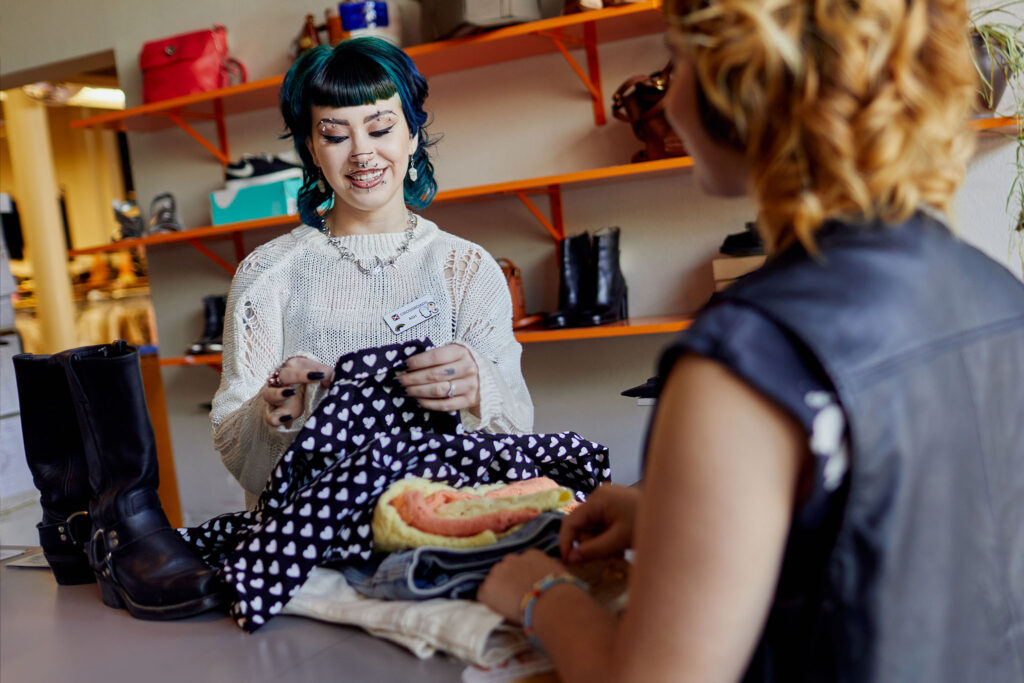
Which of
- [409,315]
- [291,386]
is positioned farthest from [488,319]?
[291,386]

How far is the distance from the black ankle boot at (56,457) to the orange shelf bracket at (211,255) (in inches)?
97.1

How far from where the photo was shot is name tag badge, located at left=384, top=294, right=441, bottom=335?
146 centimetres

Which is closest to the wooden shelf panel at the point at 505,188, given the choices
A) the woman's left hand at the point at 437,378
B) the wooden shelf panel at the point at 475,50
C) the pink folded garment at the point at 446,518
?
the wooden shelf panel at the point at 475,50

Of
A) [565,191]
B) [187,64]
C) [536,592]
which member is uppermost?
[187,64]

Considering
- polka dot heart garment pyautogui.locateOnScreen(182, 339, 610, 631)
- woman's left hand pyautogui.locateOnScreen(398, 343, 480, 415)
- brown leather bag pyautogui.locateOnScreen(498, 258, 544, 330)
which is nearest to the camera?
polka dot heart garment pyautogui.locateOnScreen(182, 339, 610, 631)

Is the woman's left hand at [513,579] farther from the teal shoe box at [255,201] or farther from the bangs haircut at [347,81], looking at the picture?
the teal shoe box at [255,201]

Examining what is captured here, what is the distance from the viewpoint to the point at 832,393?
502mm

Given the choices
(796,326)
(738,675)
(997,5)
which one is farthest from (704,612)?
(997,5)

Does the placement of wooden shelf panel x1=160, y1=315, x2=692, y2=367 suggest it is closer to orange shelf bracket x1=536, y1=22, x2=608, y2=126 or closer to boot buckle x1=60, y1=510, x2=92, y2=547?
orange shelf bracket x1=536, y1=22, x2=608, y2=126

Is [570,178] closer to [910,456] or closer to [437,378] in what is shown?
[437,378]

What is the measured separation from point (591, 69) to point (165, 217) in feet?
6.26

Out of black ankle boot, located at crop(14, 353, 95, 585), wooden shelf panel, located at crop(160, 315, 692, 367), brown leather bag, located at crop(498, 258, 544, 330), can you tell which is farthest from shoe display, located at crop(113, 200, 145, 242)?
black ankle boot, located at crop(14, 353, 95, 585)

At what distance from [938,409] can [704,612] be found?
21 centimetres

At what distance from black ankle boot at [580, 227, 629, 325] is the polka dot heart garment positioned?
1564 millimetres
